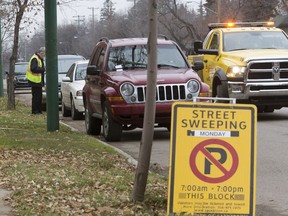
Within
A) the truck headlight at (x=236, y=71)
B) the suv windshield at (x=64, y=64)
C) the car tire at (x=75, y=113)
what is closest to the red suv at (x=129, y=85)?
the truck headlight at (x=236, y=71)

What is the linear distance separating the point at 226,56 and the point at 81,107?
13.6 ft

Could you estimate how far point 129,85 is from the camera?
11914mm

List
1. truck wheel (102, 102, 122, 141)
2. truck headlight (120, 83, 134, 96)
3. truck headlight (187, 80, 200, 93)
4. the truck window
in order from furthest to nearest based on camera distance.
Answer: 1. the truck window
2. truck wheel (102, 102, 122, 141)
3. truck headlight (187, 80, 200, 93)
4. truck headlight (120, 83, 134, 96)

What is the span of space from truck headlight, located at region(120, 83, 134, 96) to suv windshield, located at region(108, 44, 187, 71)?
96 centimetres

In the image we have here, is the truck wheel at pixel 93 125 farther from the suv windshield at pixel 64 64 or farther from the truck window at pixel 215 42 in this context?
the suv windshield at pixel 64 64

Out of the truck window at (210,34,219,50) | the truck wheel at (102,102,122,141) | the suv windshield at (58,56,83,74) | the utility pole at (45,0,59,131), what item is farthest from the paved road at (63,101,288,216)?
the suv windshield at (58,56,83,74)

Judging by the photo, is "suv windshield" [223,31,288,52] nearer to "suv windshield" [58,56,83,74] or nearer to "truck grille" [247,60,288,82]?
"truck grille" [247,60,288,82]

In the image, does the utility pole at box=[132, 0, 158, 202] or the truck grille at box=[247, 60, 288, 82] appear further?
the truck grille at box=[247, 60, 288, 82]

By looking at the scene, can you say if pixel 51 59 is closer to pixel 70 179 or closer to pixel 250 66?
pixel 250 66

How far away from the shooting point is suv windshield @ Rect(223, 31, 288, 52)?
16.3 metres

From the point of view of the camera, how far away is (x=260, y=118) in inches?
638

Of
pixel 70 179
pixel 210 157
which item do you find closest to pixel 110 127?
pixel 70 179

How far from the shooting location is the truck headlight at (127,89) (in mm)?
11906

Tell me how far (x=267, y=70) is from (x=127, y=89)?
14.6 ft
